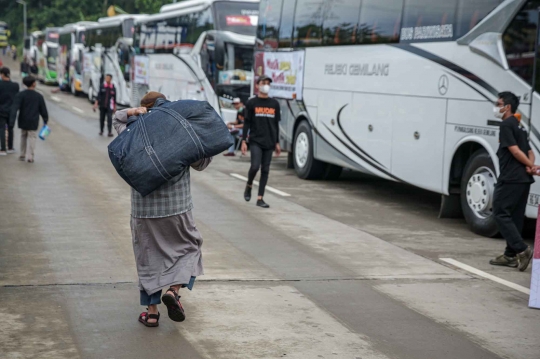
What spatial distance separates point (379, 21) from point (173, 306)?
343 inches

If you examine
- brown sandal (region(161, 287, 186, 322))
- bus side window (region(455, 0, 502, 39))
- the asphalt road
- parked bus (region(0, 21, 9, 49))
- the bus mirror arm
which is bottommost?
the asphalt road

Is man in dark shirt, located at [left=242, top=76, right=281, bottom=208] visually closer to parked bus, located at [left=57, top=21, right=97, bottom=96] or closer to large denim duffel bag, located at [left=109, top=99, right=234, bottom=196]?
large denim duffel bag, located at [left=109, top=99, right=234, bottom=196]

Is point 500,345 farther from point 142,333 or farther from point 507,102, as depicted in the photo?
point 507,102

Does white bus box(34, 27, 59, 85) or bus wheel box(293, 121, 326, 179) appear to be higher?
white bus box(34, 27, 59, 85)

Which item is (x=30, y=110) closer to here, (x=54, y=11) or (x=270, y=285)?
(x=270, y=285)

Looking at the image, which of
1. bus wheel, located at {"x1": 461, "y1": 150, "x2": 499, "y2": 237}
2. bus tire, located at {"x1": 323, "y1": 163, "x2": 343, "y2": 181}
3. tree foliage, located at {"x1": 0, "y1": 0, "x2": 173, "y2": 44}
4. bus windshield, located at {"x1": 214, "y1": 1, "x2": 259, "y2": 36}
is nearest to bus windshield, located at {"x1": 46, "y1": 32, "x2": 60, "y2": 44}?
tree foliage, located at {"x1": 0, "y1": 0, "x2": 173, "y2": 44}

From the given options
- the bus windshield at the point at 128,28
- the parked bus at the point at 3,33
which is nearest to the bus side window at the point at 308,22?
the bus windshield at the point at 128,28

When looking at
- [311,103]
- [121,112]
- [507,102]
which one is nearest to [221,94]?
[311,103]

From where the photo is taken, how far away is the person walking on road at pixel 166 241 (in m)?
6.22

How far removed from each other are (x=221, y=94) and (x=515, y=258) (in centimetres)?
1578

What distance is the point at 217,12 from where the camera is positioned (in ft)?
81.1

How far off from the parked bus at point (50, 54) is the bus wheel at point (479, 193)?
4977 cm

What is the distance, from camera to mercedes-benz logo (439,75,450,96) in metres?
11.9

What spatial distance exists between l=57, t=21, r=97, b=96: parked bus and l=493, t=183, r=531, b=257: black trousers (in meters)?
40.4
